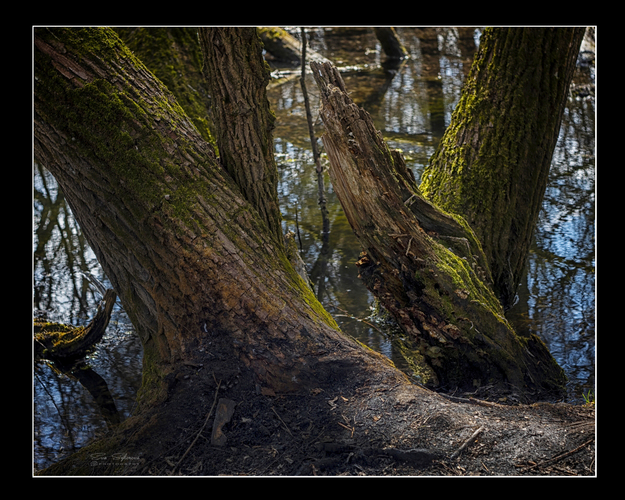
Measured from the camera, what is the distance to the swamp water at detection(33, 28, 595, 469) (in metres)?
3.88

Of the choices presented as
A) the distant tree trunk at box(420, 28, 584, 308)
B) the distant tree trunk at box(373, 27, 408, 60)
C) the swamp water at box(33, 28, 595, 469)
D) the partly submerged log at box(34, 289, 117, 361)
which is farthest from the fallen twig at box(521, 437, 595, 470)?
the distant tree trunk at box(373, 27, 408, 60)

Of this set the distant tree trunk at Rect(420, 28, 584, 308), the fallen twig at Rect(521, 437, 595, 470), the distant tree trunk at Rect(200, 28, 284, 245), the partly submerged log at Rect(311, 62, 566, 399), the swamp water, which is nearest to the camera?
the fallen twig at Rect(521, 437, 595, 470)

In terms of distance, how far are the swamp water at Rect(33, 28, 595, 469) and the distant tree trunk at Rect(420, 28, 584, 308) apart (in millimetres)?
807

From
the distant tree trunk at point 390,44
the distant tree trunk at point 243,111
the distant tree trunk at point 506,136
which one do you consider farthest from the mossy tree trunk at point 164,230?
the distant tree trunk at point 390,44

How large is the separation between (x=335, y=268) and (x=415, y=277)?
2157 mm

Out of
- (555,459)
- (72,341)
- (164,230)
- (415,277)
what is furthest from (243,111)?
(72,341)

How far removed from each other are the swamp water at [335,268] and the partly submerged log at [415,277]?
0.76 meters

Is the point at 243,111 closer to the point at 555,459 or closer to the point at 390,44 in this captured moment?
the point at 555,459

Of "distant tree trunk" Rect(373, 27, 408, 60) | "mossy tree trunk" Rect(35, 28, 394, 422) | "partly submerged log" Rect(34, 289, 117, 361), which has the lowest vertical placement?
"partly submerged log" Rect(34, 289, 117, 361)

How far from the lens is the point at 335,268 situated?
536 centimetres

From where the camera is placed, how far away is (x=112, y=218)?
9.27 ft

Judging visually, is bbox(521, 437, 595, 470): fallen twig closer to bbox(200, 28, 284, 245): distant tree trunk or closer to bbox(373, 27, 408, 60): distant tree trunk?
bbox(200, 28, 284, 245): distant tree trunk

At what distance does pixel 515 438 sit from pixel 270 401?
1069mm

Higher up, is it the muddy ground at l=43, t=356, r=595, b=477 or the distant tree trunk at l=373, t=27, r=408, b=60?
the distant tree trunk at l=373, t=27, r=408, b=60
